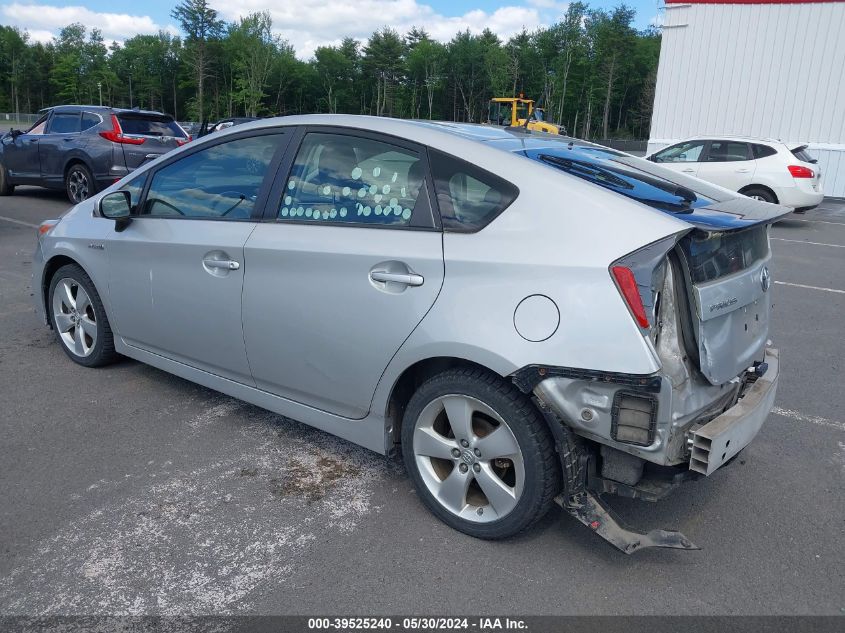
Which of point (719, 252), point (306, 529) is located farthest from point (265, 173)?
point (719, 252)

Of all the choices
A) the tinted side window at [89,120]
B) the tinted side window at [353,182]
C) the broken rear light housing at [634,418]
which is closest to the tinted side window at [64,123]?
the tinted side window at [89,120]

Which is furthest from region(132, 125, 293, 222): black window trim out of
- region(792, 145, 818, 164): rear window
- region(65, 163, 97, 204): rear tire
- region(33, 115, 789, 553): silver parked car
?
region(792, 145, 818, 164): rear window

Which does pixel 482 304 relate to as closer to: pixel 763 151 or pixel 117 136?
pixel 117 136

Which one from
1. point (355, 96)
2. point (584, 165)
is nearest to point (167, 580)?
point (584, 165)

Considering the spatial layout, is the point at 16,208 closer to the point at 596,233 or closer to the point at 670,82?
the point at 596,233

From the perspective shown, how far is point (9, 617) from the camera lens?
2.33 metres

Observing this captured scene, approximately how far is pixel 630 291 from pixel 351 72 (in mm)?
99536

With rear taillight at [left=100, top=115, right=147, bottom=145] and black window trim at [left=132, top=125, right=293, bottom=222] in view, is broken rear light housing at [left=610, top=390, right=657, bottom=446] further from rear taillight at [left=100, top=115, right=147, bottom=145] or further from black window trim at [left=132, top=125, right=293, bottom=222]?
rear taillight at [left=100, top=115, right=147, bottom=145]

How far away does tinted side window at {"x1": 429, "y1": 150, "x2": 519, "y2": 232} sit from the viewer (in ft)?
9.01

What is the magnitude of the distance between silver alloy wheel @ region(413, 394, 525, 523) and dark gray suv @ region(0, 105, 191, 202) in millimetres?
10309

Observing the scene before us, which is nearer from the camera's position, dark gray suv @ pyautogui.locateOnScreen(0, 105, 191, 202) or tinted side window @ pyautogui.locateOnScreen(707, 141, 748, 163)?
dark gray suv @ pyautogui.locateOnScreen(0, 105, 191, 202)

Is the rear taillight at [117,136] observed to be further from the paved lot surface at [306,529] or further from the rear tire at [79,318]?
the paved lot surface at [306,529]

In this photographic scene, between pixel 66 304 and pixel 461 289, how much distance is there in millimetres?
3182

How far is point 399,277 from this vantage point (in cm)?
284
